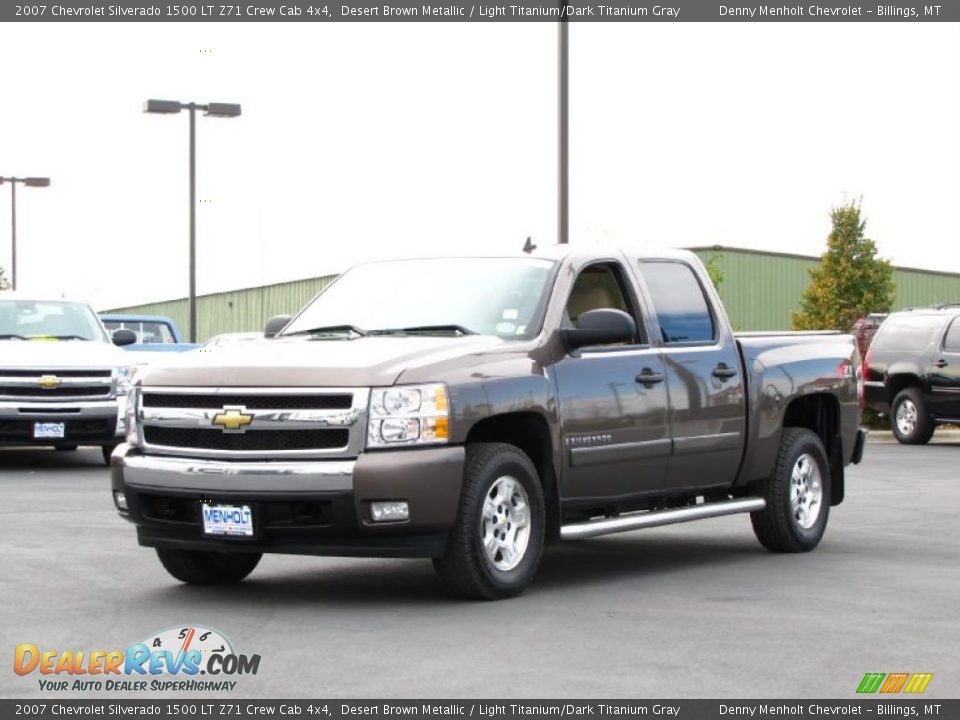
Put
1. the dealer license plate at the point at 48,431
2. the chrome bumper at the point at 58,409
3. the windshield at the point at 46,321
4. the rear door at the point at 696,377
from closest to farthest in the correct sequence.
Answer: the rear door at the point at 696,377 < the chrome bumper at the point at 58,409 < the dealer license plate at the point at 48,431 < the windshield at the point at 46,321

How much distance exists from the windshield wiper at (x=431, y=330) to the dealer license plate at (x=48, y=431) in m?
10.2

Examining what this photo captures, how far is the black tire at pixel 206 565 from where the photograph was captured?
1077cm

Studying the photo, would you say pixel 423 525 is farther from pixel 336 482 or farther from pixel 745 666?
pixel 745 666

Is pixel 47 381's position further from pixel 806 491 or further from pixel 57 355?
pixel 806 491

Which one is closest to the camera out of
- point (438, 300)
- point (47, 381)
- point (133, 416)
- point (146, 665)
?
point (146, 665)

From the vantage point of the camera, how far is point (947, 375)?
88.4 ft

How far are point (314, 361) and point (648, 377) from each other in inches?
93.6

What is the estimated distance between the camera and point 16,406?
20.1 metres

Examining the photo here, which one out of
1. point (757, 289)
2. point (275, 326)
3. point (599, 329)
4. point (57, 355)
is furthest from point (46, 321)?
point (757, 289)

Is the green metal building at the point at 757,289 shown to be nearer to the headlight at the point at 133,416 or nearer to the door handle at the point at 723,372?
the door handle at the point at 723,372

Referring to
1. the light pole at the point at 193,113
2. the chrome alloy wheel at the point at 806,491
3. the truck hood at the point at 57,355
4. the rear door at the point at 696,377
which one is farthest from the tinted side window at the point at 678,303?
the light pole at the point at 193,113

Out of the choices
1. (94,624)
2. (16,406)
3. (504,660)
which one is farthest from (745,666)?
(16,406)

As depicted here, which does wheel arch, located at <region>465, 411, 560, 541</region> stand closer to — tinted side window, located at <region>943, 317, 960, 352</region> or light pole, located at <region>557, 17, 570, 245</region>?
light pole, located at <region>557, 17, 570, 245</region>
